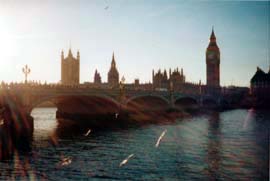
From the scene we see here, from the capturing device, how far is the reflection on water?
31.2 metres

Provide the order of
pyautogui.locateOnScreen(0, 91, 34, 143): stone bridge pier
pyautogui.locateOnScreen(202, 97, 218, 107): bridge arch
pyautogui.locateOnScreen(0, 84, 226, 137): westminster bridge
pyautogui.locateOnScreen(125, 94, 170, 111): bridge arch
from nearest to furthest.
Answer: pyautogui.locateOnScreen(0, 91, 34, 143): stone bridge pier
pyautogui.locateOnScreen(0, 84, 226, 137): westminster bridge
pyautogui.locateOnScreen(125, 94, 170, 111): bridge arch
pyautogui.locateOnScreen(202, 97, 218, 107): bridge arch

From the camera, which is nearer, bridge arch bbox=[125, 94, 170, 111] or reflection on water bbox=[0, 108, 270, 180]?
reflection on water bbox=[0, 108, 270, 180]

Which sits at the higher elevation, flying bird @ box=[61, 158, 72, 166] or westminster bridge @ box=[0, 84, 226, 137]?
westminster bridge @ box=[0, 84, 226, 137]

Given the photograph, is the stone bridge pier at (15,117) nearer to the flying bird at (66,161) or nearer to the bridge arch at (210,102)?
the flying bird at (66,161)

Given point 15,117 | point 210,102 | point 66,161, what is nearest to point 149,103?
point 210,102

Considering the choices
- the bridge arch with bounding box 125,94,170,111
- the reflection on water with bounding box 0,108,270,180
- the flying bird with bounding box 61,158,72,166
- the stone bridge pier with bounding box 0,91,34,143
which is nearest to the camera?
the reflection on water with bounding box 0,108,270,180

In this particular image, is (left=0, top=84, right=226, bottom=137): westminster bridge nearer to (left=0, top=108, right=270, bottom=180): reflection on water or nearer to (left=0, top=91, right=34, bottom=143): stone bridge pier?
(left=0, top=91, right=34, bottom=143): stone bridge pier

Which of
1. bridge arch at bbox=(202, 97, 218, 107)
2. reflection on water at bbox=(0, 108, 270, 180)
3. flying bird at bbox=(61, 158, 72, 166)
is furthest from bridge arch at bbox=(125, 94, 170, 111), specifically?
flying bird at bbox=(61, 158, 72, 166)

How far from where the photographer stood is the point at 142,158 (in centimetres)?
3800

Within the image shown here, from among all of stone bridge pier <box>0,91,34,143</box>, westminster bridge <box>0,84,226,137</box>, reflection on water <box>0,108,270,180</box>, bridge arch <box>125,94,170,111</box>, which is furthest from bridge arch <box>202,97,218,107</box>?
stone bridge pier <box>0,91,34,143</box>

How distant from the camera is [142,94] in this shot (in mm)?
98562

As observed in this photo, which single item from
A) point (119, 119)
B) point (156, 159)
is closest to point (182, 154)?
point (156, 159)

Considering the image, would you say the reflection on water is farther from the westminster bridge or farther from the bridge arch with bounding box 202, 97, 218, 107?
the bridge arch with bounding box 202, 97, 218, 107

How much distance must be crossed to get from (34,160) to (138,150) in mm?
12554
